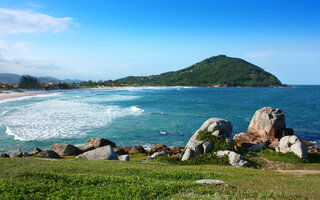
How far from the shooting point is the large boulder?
62.3 ft

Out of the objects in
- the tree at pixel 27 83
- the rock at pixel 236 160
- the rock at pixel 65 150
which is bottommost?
the rock at pixel 65 150

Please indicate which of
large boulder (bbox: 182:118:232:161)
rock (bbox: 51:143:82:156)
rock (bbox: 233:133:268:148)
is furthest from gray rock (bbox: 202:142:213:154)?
rock (bbox: 51:143:82:156)

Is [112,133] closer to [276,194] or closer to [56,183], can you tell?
[56,183]

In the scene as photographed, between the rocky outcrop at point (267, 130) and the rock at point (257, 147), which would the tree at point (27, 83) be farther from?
the rock at point (257, 147)

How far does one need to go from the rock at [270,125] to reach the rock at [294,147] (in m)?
5.87

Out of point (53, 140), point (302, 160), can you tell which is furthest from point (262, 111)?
point (53, 140)

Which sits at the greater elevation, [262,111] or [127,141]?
[262,111]

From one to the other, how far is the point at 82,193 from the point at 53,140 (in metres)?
22.9

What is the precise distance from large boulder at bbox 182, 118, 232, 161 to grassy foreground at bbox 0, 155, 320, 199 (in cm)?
613

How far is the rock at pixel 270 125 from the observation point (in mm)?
25828

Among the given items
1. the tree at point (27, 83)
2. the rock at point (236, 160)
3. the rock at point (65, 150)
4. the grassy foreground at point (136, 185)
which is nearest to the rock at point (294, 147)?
the rock at point (236, 160)

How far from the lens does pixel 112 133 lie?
106 feet

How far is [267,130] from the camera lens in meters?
26.1

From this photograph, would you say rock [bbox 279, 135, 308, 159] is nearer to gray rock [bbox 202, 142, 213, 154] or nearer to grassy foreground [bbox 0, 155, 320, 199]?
gray rock [bbox 202, 142, 213, 154]
